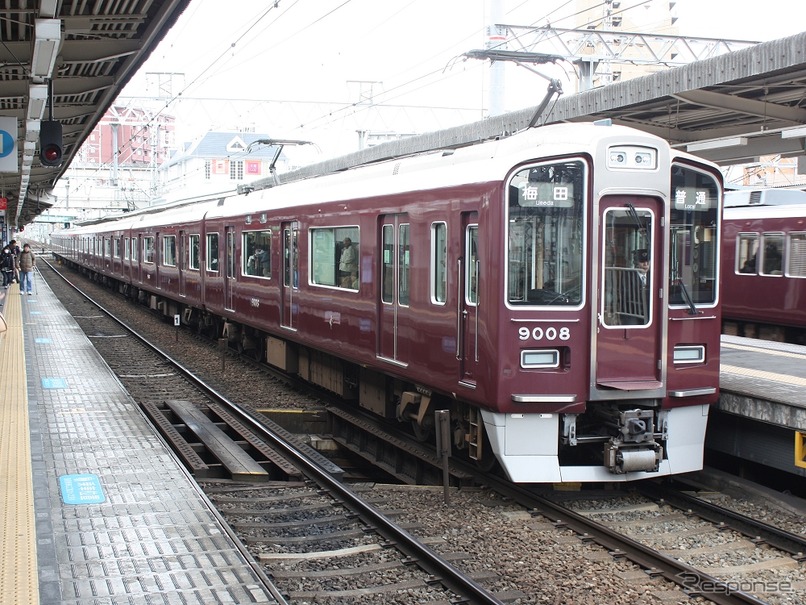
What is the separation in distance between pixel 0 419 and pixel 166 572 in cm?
461

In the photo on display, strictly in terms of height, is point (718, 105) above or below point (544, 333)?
above

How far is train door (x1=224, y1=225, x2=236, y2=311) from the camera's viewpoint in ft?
52.1

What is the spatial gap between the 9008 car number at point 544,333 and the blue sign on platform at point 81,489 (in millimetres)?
3451

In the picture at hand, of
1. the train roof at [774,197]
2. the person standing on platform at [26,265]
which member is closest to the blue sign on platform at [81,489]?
the train roof at [774,197]

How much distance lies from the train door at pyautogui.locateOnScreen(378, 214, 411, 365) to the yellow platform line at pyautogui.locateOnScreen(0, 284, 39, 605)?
11.5ft

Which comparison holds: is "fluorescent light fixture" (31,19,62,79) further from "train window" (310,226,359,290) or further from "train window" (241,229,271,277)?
"train window" (241,229,271,277)

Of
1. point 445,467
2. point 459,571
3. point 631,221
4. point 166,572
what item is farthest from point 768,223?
point 166,572

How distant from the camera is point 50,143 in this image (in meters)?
11.5

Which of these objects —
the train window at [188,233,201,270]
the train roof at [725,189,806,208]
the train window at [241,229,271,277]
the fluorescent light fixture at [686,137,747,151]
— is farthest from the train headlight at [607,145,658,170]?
the train window at [188,233,201,270]

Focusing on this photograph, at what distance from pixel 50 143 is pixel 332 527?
279 inches

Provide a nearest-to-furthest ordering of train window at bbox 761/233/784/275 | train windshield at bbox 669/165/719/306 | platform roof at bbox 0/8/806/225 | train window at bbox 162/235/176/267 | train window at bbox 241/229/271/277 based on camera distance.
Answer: train windshield at bbox 669/165/719/306 → platform roof at bbox 0/8/806/225 → train window at bbox 241/229/271/277 → train window at bbox 761/233/784/275 → train window at bbox 162/235/176/267

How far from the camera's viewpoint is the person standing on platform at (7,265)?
30.9 m

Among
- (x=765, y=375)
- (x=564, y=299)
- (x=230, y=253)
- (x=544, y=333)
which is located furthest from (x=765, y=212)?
(x=544, y=333)

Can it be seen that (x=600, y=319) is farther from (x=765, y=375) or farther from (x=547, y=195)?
(x=765, y=375)
